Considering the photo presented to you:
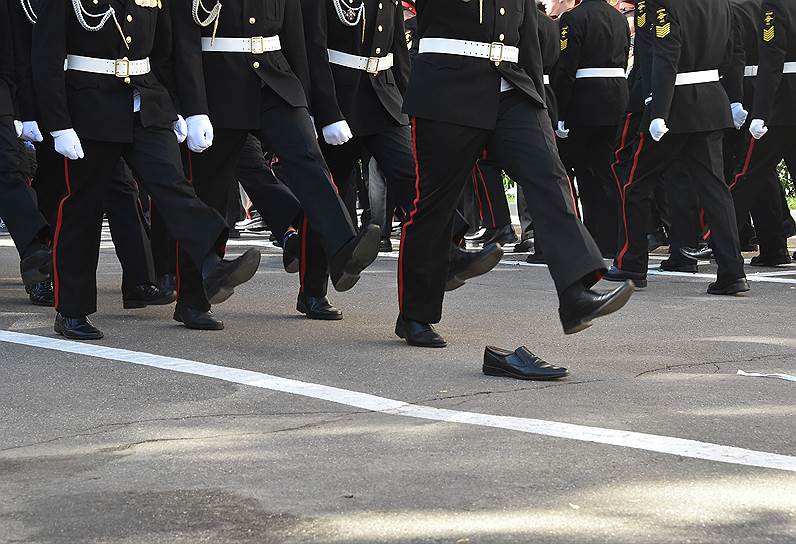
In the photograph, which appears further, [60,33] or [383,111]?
[383,111]

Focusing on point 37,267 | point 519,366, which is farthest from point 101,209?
point 519,366

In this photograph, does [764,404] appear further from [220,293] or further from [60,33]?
[60,33]

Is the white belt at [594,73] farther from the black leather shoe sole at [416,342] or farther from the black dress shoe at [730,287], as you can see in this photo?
the black leather shoe sole at [416,342]

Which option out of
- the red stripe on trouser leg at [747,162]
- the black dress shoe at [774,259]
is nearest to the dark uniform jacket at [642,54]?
the red stripe on trouser leg at [747,162]

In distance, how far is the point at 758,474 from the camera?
14.0ft

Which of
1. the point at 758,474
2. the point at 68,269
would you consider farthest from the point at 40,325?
the point at 758,474

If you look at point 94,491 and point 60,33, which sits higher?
point 60,33

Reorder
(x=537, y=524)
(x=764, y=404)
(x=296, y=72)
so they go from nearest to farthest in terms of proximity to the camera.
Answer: (x=537, y=524), (x=764, y=404), (x=296, y=72)

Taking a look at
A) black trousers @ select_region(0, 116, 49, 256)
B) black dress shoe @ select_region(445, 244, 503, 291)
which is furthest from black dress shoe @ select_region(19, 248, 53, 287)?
black dress shoe @ select_region(445, 244, 503, 291)

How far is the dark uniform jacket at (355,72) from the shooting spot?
7301mm

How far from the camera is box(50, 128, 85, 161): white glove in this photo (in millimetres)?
6754

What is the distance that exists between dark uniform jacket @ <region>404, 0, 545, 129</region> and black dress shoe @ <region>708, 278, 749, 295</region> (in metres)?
3.08

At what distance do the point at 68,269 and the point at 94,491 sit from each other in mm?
3122

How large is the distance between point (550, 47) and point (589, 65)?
1.76ft
